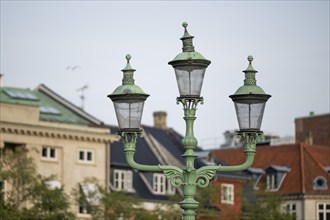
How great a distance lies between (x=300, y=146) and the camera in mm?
107938

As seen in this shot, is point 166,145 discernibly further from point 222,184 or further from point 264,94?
point 264,94

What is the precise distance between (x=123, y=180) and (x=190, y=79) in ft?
226

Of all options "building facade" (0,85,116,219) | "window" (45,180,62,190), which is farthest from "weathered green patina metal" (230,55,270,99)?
"building facade" (0,85,116,219)

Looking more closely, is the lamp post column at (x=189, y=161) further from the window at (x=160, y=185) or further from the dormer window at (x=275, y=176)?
the dormer window at (x=275, y=176)

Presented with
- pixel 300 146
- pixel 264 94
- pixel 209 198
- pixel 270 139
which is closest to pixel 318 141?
pixel 270 139

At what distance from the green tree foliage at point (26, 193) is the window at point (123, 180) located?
13608mm

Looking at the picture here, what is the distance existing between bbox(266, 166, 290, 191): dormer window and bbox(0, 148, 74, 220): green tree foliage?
31790 mm

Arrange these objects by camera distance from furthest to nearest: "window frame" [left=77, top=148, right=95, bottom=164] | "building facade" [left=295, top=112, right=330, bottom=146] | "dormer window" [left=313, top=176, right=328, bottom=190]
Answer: "building facade" [left=295, top=112, right=330, bottom=146] → "dormer window" [left=313, top=176, right=328, bottom=190] → "window frame" [left=77, top=148, right=95, bottom=164]

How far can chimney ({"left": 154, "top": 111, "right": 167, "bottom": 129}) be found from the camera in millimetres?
111188

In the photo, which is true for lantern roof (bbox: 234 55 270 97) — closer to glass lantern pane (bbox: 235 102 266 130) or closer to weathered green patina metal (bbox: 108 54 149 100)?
glass lantern pane (bbox: 235 102 266 130)

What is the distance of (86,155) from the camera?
8906 cm

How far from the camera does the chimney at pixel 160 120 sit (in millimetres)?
111188

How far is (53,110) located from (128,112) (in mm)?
66080

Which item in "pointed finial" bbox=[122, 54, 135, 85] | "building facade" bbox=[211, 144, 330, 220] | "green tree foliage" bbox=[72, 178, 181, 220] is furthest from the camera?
"building facade" bbox=[211, 144, 330, 220]
